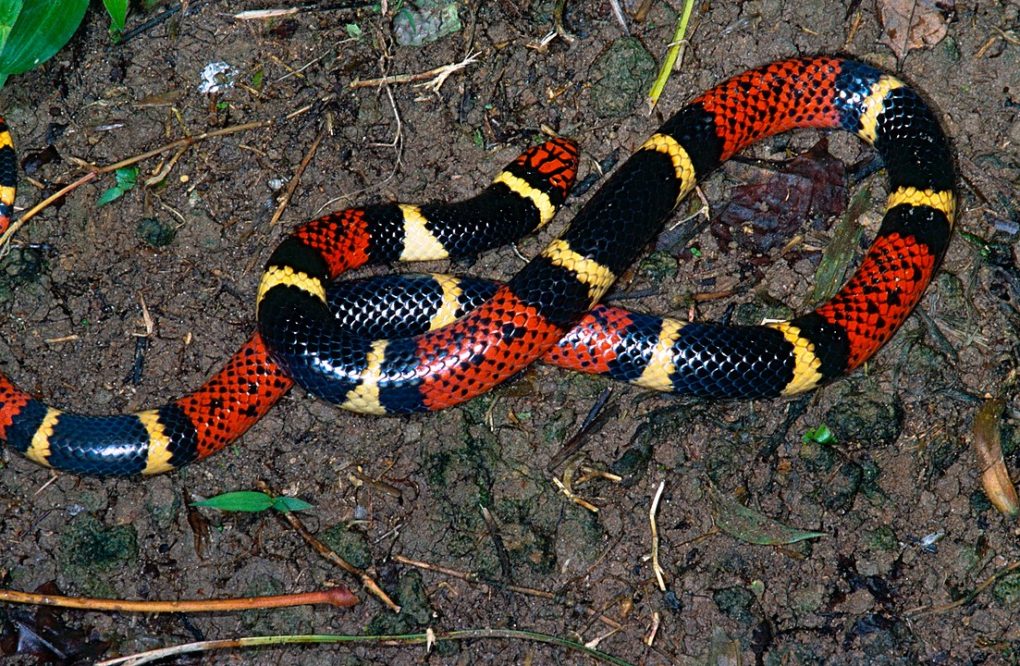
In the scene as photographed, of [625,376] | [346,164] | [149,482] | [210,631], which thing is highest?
[346,164]

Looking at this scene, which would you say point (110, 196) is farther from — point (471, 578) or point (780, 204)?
point (780, 204)

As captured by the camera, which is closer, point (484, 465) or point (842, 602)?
point (842, 602)

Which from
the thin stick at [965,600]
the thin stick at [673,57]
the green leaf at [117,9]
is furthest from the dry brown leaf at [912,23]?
the green leaf at [117,9]

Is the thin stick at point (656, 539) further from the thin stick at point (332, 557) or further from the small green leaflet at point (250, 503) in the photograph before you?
the small green leaflet at point (250, 503)

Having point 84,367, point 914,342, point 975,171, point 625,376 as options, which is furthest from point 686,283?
point 84,367

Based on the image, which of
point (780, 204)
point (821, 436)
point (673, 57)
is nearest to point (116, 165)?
point (673, 57)

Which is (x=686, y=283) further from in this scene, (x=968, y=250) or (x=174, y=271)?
(x=174, y=271)

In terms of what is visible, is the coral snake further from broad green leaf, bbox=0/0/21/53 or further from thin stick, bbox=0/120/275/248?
broad green leaf, bbox=0/0/21/53

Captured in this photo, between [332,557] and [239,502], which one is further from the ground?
[239,502]

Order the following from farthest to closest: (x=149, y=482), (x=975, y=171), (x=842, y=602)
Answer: (x=975, y=171) < (x=149, y=482) < (x=842, y=602)
